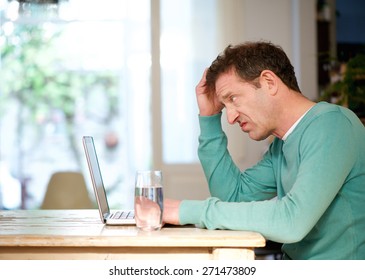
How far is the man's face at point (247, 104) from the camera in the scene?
1.83 meters

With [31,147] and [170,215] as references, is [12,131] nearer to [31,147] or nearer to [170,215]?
[31,147]

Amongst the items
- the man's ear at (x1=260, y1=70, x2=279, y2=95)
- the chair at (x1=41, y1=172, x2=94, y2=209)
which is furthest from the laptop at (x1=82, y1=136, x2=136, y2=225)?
the chair at (x1=41, y1=172, x2=94, y2=209)

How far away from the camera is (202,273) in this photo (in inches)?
57.1

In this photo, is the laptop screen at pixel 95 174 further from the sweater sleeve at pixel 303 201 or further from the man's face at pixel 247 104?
the man's face at pixel 247 104

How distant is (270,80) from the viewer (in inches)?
72.3

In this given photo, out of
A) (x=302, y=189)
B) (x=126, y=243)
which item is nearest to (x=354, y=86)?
(x=302, y=189)

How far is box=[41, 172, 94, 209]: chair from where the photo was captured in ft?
13.9

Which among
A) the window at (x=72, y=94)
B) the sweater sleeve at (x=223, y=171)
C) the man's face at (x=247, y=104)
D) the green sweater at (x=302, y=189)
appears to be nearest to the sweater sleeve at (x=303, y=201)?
the green sweater at (x=302, y=189)

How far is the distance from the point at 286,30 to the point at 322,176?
4.32 meters

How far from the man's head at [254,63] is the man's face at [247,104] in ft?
0.06

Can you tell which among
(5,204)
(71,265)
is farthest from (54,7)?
(5,204)

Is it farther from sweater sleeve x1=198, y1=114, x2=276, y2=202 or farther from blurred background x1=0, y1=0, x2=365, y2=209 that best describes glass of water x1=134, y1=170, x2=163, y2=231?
blurred background x1=0, y1=0, x2=365, y2=209

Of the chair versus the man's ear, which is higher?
the man's ear

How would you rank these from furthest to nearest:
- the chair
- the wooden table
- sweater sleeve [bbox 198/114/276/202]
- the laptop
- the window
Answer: the window < the chair < sweater sleeve [bbox 198/114/276/202] < the laptop < the wooden table
